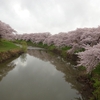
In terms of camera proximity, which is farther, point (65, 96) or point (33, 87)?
point (33, 87)

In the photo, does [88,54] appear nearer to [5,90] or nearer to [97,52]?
[97,52]

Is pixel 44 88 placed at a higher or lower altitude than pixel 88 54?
lower

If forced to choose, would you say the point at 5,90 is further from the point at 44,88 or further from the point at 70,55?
the point at 70,55

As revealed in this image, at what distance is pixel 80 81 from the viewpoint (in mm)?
16109

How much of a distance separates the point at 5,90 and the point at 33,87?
2.69m

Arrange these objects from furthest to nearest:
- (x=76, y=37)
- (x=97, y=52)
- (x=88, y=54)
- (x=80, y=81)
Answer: (x=76, y=37) < (x=80, y=81) < (x=88, y=54) < (x=97, y=52)

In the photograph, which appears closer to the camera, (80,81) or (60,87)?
(60,87)

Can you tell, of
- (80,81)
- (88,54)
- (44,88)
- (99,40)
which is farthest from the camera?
(99,40)

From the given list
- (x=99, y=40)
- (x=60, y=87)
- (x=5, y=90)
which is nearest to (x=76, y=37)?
(x=99, y=40)

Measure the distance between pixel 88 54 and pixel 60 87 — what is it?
457 centimetres

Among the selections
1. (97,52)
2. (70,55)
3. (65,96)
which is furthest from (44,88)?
(70,55)

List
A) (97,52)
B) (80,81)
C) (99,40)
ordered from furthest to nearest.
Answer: (99,40)
(80,81)
(97,52)

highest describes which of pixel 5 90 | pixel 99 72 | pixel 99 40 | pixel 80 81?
pixel 99 40

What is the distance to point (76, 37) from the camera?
30.3 m
